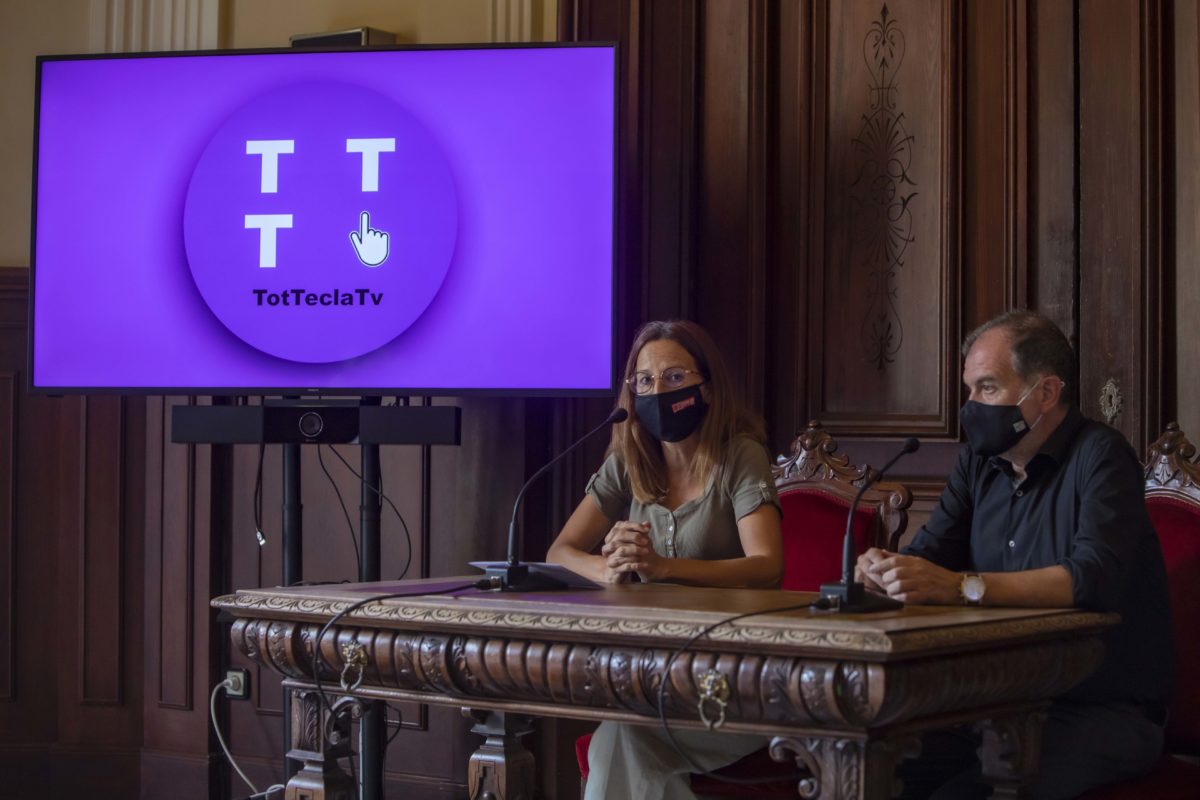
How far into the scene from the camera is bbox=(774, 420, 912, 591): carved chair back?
2.84m

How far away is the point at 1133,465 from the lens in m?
2.29

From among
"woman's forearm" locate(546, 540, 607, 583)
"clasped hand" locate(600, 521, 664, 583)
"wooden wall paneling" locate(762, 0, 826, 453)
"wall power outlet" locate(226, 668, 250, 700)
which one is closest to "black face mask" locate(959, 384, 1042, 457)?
"clasped hand" locate(600, 521, 664, 583)

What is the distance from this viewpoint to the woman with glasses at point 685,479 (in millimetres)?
2725

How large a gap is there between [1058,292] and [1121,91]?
0.44 metres

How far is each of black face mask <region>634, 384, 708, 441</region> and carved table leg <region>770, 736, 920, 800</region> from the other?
3.26 feet

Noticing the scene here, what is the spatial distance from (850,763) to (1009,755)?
1.07ft

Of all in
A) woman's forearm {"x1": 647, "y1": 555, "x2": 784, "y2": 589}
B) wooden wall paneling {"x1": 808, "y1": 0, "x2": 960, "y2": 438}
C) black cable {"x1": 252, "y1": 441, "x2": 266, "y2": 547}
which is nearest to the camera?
woman's forearm {"x1": 647, "y1": 555, "x2": 784, "y2": 589}

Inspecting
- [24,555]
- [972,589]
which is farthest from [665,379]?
[24,555]

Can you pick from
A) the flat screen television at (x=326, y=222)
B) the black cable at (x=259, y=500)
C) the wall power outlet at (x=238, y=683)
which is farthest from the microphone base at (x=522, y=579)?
the wall power outlet at (x=238, y=683)

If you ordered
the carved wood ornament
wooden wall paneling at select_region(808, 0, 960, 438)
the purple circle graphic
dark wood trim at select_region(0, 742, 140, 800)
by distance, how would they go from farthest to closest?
dark wood trim at select_region(0, 742, 140, 800), the purple circle graphic, wooden wall paneling at select_region(808, 0, 960, 438), the carved wood ornament

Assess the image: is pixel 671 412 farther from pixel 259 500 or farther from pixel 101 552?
pixel 101 552

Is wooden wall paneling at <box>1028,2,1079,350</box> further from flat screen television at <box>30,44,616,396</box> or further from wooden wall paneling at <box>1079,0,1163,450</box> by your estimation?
flat screen television at <box>30,44,616,396</box>

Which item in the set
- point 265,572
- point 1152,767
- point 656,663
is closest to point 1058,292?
point 1152,767

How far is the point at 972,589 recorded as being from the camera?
2.12m
